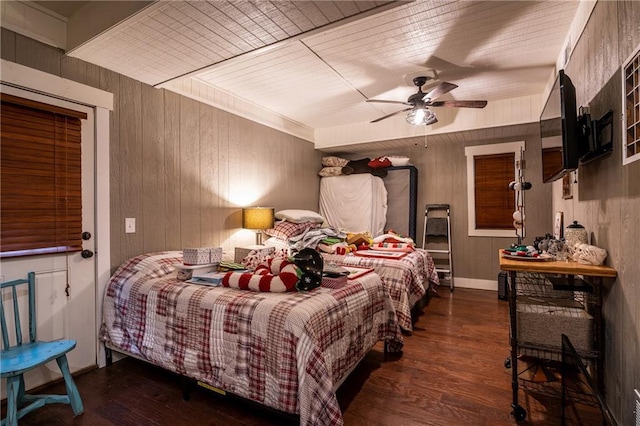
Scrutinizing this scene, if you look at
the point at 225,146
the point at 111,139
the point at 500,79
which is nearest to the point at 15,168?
the point at 111,139

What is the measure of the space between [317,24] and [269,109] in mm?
2329

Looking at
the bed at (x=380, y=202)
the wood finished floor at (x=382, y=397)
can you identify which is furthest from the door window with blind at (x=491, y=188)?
the wood finished floor at (x=382, y=397)

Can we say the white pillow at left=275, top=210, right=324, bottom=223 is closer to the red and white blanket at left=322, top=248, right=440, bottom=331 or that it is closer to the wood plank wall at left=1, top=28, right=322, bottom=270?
the wood plank wall at left=1, top=28, right=322, bottom=270

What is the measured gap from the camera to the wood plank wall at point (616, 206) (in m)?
1.29

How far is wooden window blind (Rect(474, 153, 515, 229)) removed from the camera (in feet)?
13.9

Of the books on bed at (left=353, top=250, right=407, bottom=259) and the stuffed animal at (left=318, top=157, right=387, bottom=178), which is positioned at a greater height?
the stuffed animal at (left=318, top=157, right=387, bottom=178)

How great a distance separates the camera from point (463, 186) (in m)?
4.58

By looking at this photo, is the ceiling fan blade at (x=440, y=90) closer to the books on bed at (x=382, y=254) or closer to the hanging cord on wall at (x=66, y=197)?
the books on bed at (x=382, y=254)

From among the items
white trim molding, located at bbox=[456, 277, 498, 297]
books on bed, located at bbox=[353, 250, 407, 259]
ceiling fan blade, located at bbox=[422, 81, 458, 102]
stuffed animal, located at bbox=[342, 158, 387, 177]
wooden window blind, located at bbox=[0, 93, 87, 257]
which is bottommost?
white trim molding, located at bbox=[456, 277, 498, 297]

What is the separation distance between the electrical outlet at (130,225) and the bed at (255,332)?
1.21 feet

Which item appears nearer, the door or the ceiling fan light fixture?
the door

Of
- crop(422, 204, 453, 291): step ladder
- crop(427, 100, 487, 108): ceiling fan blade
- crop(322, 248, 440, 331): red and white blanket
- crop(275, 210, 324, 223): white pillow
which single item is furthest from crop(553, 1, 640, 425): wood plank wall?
crop(275, 210, 324, 223): white pillow

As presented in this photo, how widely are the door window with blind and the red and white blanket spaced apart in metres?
1.66

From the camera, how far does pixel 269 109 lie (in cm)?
404
